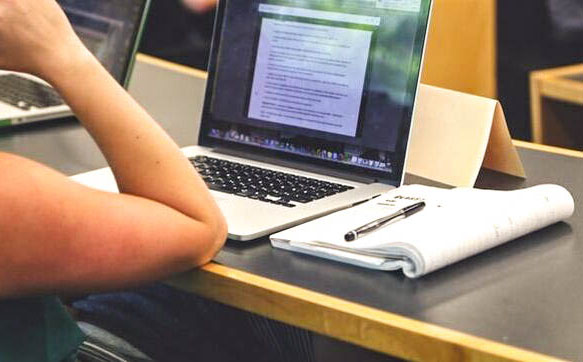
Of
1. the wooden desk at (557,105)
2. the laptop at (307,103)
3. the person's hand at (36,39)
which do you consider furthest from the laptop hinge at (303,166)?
the wooden desk at (557,105)

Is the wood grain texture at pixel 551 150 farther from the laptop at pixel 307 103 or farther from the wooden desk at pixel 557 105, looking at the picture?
the wooden desk at pixel 557 105

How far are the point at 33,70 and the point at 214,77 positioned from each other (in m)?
0.48

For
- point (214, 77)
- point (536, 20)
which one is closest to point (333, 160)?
point (214, 77)

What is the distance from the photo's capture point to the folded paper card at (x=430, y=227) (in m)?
1.04

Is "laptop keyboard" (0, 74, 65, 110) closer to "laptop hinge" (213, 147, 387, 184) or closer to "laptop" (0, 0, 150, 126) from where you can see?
"laptop" (0, 0, 150, 126)

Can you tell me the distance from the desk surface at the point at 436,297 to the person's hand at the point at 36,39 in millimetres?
253

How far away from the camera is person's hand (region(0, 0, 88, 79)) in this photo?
101 centimetres

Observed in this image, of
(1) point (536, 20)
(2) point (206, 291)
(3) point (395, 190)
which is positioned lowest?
(2) point (206, 291)

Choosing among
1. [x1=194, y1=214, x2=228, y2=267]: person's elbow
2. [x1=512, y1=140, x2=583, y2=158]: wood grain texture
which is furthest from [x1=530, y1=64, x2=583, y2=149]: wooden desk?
[x1=194, y1=214, x2=228, y2=267]: person's elbow

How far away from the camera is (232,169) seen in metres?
1.40

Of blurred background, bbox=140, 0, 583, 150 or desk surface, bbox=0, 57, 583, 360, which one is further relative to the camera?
blurred background, bbox=140, 0, 583, 150

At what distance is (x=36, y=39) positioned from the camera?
3.36ft

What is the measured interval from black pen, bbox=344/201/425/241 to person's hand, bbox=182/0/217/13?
2.19 meters

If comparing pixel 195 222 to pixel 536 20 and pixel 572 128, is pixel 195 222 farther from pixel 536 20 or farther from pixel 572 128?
pixel 536 20
